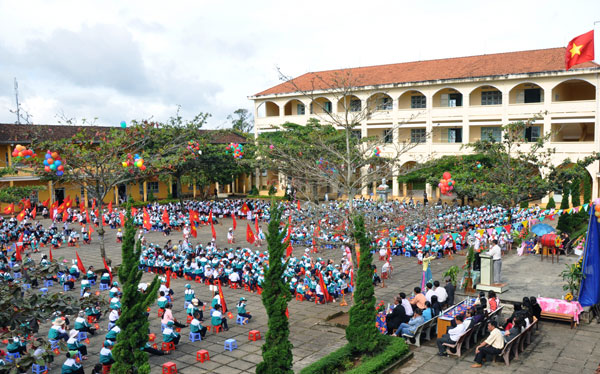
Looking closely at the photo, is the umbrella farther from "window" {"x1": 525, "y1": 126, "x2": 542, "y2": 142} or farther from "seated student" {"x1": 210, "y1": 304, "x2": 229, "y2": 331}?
"window" {"x1": 525, "y1": 126, "x2": 542, "y2": 142}

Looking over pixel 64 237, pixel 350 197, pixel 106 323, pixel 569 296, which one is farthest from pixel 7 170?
pixel 64 237

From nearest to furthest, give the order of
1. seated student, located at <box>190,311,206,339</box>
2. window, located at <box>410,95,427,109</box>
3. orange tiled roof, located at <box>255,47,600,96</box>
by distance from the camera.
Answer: seated student, located at <box>190,311,206,339</box>
orange tiled roof, located at <box>255,47,600,96</box>
window, located at <box>410,95,427,109</box>

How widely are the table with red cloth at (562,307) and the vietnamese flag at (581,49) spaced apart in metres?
5.84

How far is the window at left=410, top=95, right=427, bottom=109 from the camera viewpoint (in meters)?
39.5

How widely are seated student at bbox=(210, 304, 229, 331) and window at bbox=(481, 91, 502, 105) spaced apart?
3099 centimetres

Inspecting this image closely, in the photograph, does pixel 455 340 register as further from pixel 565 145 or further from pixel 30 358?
pixel 565 145

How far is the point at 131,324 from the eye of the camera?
6996 millimetres

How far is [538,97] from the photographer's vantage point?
34.9m

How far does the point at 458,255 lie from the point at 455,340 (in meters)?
11.5

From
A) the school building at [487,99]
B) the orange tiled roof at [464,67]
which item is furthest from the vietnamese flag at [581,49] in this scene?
the orange tiled roof at [464,67]

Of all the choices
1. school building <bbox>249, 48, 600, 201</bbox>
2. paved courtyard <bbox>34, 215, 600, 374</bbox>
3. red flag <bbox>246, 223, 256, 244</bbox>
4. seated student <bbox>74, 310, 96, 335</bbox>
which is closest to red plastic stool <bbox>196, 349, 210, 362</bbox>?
paved courtyard <bbox>34, 215, 600, 374</bbox>

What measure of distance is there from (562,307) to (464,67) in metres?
29.6

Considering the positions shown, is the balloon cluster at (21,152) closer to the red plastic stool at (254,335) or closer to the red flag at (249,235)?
the red plastic stool at (254,335)

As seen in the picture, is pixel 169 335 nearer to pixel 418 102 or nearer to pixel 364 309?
pixel 364 309
